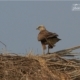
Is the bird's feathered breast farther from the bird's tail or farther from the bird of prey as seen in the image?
Answer: the bird's tail

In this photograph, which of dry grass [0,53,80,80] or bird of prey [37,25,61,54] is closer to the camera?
dry grass [0,53,80,80]

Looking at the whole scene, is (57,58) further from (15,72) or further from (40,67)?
(15,72)

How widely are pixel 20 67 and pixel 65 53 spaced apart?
1.09 metres

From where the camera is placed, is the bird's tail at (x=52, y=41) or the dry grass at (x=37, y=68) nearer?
the dry grass at (x=37, y=68)

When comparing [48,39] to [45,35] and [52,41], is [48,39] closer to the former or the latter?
[52,41]

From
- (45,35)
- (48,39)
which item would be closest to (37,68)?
(48,39)

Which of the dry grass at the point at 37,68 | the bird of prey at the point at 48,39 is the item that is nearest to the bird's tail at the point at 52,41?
the bird of prey at the point at 48,39

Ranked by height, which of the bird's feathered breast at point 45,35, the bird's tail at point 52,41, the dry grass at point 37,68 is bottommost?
the dry grass at point 37,68

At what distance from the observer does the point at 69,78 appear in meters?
7.57

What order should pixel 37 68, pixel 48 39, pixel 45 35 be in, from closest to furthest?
pixel 37 68
pixel 48 39
pixel 45 35

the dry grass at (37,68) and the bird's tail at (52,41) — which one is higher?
the bird's tail at (52,41)

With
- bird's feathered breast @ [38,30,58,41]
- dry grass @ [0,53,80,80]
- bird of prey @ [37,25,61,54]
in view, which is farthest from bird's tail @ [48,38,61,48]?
dry grass @ [0,53,80,80]

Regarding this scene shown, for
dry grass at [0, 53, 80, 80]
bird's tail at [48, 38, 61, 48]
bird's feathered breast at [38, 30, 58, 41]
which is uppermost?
bird's feathered breast at [38, 30, 58, 41]

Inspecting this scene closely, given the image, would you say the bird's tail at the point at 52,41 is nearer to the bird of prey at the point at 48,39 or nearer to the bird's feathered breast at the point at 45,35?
the bird of prey at the point at 48,39
